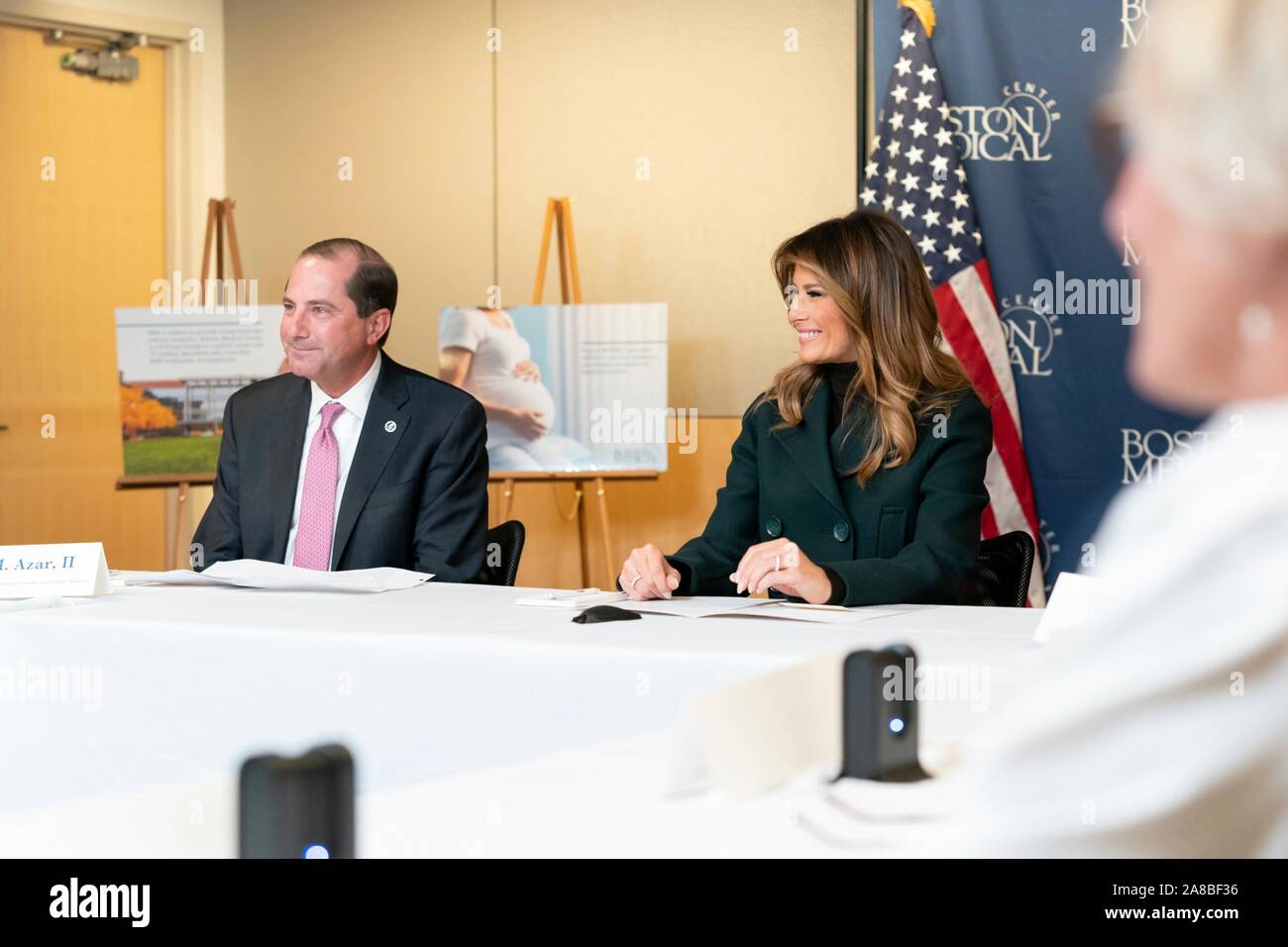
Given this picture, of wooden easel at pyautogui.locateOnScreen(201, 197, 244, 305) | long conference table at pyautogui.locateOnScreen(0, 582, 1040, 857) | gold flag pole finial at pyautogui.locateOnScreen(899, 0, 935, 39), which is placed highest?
gold flag pole finial at pyautogui.locateOnScreen(899, 0, 935, 39)

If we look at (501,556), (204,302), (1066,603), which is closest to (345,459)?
(501,556)

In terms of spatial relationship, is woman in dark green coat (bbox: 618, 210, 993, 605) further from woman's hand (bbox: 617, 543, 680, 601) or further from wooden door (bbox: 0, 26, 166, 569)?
wooden door (bbox: 0, 26, 166, 569)

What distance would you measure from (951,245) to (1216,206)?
4.08m

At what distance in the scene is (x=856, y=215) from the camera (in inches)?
109

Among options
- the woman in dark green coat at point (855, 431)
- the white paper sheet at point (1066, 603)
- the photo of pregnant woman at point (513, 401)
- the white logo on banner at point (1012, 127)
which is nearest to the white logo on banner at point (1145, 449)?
the white logo on banner at point (1012, 127)

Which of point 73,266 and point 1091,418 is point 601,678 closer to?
point 1091,418

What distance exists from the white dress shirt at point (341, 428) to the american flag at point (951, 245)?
1984 mm

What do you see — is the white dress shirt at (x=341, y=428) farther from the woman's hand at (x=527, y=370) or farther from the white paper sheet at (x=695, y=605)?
the woman's hand at (x=527, y=370)

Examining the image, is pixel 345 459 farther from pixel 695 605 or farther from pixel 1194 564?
pixel 1194 564

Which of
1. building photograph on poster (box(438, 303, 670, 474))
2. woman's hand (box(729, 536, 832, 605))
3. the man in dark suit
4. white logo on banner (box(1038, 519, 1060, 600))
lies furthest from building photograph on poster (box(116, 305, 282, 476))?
woman's hand (box(729, 536, 832, 605))

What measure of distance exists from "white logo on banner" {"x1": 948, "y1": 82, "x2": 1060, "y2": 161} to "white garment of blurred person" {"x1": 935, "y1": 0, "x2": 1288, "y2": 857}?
4151 mm

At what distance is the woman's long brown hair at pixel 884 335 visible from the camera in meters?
2.58

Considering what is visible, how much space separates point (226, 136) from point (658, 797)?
5.77 meters

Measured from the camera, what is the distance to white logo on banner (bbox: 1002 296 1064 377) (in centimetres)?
443
